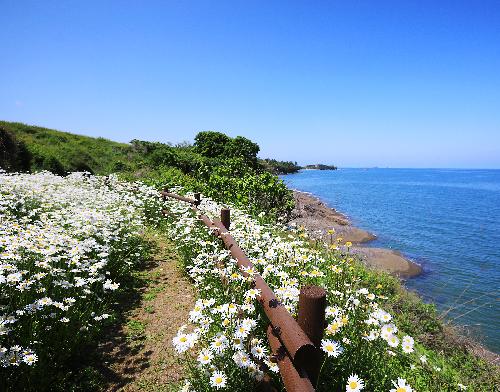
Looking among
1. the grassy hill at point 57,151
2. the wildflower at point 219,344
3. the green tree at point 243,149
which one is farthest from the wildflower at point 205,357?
the green tree at point 243,149

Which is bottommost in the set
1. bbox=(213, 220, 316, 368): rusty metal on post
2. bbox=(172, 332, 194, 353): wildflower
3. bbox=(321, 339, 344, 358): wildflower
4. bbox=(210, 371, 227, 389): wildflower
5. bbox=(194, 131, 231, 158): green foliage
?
bbox=(210, 371, 227, 389): wildflower

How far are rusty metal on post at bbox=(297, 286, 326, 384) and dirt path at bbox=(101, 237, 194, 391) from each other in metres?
1.91

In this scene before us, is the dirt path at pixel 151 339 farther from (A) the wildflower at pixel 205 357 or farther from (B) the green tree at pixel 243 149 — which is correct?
(B) the green tree at pixel 243 149

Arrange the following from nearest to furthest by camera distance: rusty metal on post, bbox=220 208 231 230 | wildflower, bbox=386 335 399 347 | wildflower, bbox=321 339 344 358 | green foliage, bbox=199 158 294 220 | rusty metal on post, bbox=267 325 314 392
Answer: rusty metal on post, bbox=267 325 314 392
wildflower, bbox=321 339 344 358
wildflower, bbox=386 335 399 347
rusty metal on post, bbox=220 208 231 230
green foliage, bbox=199 158 294 220

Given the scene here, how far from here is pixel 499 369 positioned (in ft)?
19.0

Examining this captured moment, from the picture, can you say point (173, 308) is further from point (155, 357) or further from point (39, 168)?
point (39, 168)

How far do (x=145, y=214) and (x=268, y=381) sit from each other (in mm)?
10147

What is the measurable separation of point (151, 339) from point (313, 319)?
321 cm

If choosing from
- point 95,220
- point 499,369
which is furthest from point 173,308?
point 499,369

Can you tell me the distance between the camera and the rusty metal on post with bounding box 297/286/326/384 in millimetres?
2439

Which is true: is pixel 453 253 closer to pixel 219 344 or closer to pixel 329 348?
pixel 329 348

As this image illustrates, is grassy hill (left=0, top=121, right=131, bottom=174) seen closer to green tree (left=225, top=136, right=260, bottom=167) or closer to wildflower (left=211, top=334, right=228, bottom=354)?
green tree (left=225, top=136, right=260, bottom=167)

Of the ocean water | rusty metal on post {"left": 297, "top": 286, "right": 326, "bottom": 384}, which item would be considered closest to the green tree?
the ocean water

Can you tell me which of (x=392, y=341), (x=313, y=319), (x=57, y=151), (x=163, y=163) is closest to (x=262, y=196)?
(x=392, y=341)
